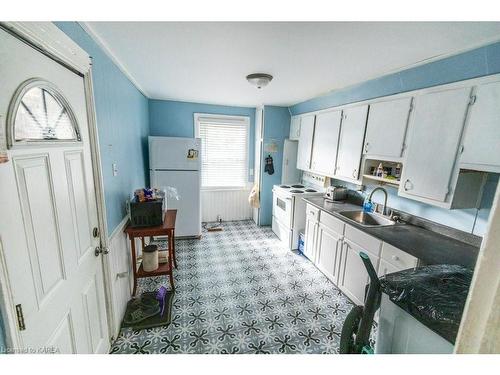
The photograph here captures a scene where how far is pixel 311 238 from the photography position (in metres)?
2.93

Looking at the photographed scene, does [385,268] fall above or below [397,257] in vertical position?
below

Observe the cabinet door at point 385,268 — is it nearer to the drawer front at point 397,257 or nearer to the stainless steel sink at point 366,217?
the drawer front at point 397,257

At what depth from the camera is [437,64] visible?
5.55 feet

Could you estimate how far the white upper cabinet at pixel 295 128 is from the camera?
3678 mm

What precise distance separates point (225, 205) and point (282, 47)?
Answer: 3.29m

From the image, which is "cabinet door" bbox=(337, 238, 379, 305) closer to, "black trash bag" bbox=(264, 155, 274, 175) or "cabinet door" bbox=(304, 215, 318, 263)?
"cabinet door" bbox=(304, 215, 318, 263)

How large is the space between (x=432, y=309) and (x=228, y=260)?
255cm

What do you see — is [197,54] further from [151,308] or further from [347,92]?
[151,308]

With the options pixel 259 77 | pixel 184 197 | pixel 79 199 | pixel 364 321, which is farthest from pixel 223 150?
pixel 364 321

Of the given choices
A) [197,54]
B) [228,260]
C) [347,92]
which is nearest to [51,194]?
[197,54]

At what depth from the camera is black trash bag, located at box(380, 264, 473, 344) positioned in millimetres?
739

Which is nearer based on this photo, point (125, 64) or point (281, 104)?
point (125, 64)

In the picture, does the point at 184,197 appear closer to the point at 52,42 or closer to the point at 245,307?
the point at 245,307

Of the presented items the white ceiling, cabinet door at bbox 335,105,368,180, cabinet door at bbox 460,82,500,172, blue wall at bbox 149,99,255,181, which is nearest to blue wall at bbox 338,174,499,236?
cabinet door at bbox 460,82,500,172
